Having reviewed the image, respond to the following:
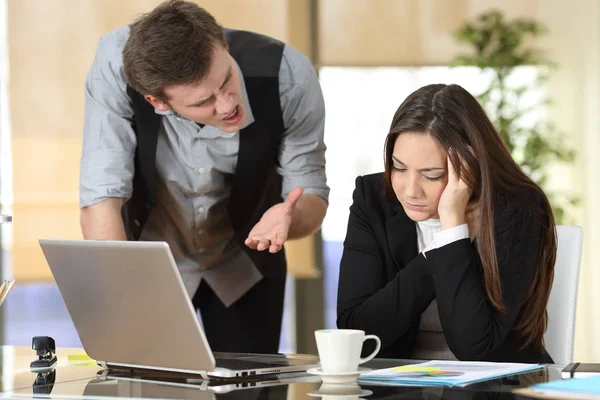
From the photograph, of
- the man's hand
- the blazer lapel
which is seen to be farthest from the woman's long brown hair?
the man's hand

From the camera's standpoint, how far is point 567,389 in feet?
3.68

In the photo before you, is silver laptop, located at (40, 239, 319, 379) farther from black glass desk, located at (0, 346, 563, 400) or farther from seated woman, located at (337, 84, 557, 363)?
seated woman, located at (337, 84, 557, 363)

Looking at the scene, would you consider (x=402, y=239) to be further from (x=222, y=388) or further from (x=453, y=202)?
(x=222, y=388)

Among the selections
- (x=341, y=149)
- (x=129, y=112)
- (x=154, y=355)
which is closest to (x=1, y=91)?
(x=341, y=149)

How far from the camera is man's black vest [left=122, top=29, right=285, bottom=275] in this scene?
239 centimetres

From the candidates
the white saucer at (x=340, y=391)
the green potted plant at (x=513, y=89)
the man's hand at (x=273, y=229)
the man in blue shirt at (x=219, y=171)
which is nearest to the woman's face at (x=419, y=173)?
the man's hand at (x=273, y=229)

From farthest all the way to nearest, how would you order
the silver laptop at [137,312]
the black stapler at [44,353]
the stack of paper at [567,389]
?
the black stapler at [44,353] < the silver laptop at [137,312] < the stack of paper at [567,389]

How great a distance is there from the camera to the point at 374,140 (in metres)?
4.72

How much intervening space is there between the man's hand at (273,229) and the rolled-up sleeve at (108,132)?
1.56ft

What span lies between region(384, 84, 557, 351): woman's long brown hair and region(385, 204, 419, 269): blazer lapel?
145 mm

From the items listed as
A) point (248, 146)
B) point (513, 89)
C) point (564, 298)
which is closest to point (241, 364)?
point (564, 298)

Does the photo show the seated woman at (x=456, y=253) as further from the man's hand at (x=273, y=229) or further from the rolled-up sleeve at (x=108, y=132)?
the rolled-up sleeve at (x=108, y=132)

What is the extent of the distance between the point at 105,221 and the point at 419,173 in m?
0.85

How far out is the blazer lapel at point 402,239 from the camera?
2.00 meters
